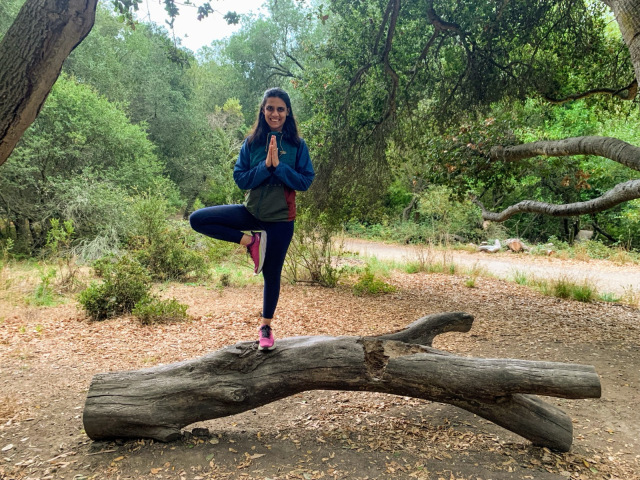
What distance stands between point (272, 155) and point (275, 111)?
33cm

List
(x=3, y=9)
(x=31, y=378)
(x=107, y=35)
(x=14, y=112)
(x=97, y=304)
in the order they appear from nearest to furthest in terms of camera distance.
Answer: (x=14, y=112) → (x=31, y=378) → (x=97, y=304) → (x=3, y=9) → (x=107, y=35)

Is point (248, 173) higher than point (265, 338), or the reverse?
point (248, 173)

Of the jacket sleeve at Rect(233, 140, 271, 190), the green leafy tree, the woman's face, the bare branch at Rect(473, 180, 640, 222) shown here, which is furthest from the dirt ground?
the green leafy tree

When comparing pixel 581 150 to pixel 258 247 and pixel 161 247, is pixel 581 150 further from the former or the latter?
pixel 161 247

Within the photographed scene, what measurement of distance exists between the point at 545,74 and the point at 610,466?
21.6 feet

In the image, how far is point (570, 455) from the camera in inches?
116

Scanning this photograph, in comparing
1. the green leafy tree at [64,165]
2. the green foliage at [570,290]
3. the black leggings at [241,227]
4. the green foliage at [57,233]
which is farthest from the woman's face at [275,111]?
the green leafy tree at [64,165]

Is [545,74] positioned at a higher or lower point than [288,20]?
lower

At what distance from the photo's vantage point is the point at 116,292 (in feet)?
21.3

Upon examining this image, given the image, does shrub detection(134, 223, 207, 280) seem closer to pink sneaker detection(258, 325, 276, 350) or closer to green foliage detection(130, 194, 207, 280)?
green foliage detection(130, 194, 207, 280)

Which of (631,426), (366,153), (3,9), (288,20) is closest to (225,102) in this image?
(288,20)

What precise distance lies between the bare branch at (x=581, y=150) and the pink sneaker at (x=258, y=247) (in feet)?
13.0

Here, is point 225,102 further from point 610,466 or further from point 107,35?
point 610,466

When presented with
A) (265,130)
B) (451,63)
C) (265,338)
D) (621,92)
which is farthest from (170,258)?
(621,92)
